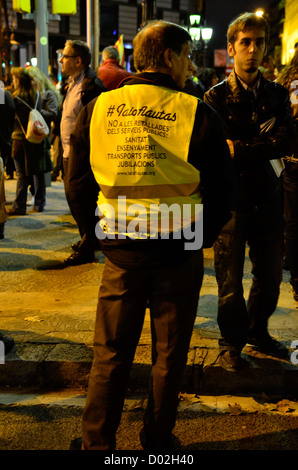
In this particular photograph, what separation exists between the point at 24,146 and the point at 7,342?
5.26m

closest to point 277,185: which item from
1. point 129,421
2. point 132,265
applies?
point 132,265

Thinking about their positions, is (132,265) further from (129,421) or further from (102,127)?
(129,421)

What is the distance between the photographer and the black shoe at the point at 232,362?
11.7 feet

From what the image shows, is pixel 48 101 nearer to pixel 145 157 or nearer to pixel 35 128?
pixel 35 128

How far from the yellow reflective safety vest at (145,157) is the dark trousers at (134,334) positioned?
22 cm

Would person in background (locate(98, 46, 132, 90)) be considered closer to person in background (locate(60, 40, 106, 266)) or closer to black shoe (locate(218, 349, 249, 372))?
person in background (locate(60, 40, 106, 266))

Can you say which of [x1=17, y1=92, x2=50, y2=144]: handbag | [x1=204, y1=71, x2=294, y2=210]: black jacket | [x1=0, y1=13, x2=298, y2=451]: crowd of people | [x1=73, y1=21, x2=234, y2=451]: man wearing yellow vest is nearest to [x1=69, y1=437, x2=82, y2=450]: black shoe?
[x1=0, y1=13, x2=298, y2=451]: crowd of people

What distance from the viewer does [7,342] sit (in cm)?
379

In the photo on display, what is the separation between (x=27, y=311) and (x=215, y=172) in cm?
270

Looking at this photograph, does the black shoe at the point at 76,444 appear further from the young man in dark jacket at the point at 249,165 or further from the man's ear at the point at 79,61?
the man's ear at the point at 79,61

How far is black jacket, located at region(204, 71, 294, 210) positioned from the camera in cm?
338

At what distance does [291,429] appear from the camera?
10.3 ft
